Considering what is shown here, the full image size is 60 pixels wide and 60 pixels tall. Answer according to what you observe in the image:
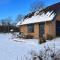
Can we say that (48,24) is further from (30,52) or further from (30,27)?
(30,52)

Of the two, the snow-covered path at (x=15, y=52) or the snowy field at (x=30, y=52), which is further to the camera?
the snow-covered path at (x=15, y=52)

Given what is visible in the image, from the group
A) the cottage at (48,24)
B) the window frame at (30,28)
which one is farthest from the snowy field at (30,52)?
the window frame at (30,28)

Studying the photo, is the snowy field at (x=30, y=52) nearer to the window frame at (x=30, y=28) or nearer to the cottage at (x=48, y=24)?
the cottage at (x=48, y=24)

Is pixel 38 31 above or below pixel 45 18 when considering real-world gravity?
below

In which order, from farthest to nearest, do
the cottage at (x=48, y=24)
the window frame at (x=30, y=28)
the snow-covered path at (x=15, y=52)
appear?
1. the window frame at (x=30, y=28)
2. the cottage at (x=48, y=24)
3. the snow-covered path at (x=15, y=52)

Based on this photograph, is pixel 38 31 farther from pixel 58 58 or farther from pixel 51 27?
pixel 58 58


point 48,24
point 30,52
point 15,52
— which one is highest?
point 48,24

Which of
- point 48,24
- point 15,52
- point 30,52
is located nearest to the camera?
point 30,52

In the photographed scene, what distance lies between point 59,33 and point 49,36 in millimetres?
2440

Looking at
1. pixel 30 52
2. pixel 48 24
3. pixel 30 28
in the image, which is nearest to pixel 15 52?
pixel 30 52

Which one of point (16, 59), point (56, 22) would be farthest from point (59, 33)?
point (16, 59)

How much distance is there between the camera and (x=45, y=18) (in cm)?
2073

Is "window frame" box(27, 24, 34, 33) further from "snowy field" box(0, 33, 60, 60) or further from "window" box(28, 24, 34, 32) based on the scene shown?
"snowy field" box(0, 33, 60, 60)

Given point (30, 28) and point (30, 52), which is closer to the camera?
Result: point (30, 52)
